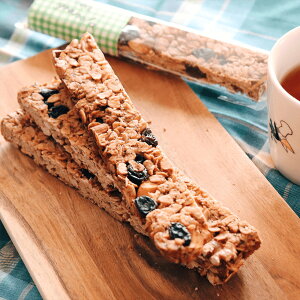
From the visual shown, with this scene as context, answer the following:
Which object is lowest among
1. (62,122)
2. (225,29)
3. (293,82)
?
(62,122)

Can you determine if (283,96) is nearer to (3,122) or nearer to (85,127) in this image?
(85,127)

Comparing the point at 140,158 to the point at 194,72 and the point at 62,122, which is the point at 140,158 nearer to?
the point at 62,122

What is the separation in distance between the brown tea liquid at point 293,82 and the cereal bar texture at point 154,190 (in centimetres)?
46

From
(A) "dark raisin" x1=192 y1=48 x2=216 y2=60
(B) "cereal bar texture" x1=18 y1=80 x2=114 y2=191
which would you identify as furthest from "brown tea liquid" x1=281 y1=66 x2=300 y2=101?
(B) "cereal bar texture" x1=18 y1=80 x2=114 y2=191

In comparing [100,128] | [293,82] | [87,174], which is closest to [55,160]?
[87,174]

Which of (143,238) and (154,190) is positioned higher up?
(154,190)

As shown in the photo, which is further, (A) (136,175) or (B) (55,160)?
(B) (55,160)

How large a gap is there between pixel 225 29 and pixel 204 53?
0.46 m

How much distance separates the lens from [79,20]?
2213 millimetres

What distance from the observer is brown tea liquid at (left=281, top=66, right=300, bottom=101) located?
1.66 m

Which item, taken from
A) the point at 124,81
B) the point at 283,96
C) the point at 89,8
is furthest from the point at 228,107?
the point at 89,8

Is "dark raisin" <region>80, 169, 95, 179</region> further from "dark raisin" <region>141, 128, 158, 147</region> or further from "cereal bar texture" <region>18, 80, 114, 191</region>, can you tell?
"dark raisin" <region>141, 128, 158, 147</region>

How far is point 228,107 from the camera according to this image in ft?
7.00

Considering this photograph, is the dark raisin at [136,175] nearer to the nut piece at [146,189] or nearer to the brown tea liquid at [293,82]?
the nut piece at [146,189]
